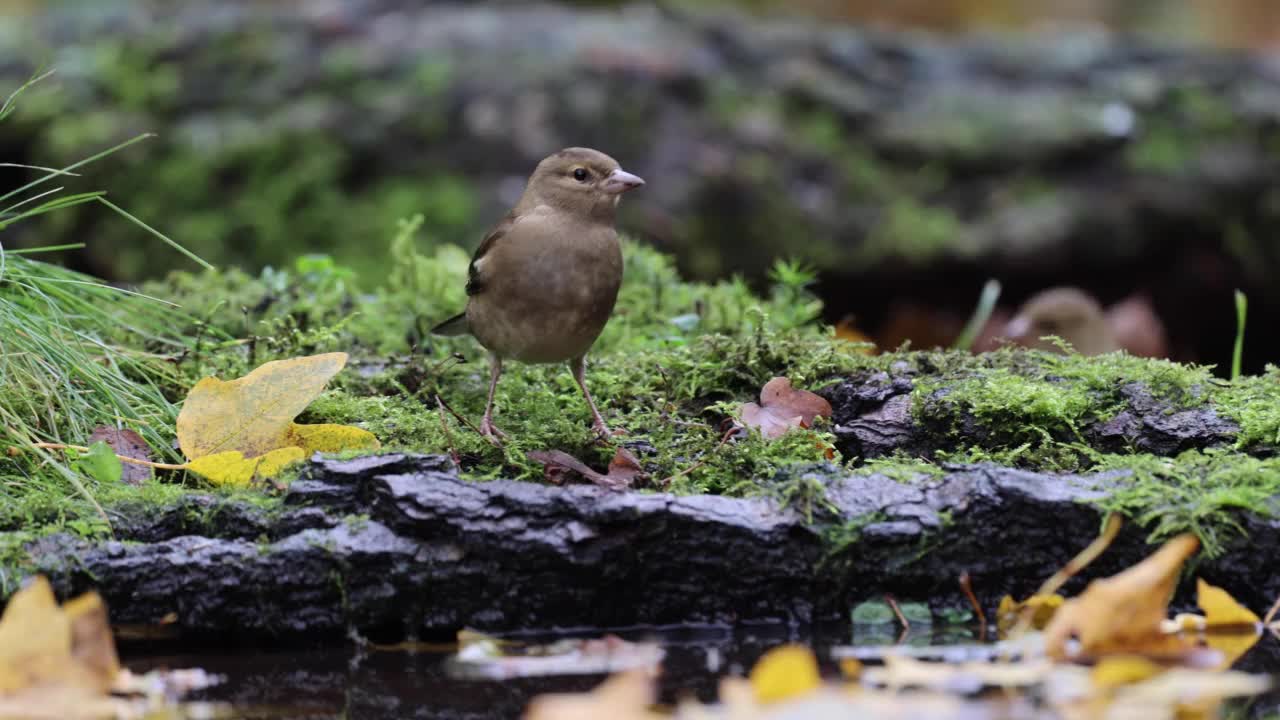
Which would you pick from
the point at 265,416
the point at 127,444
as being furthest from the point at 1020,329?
the point at 127,444

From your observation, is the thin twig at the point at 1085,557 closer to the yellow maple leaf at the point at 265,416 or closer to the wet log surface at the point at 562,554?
the wet log surface at the point at 562,554

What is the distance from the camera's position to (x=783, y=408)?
12.5 feet

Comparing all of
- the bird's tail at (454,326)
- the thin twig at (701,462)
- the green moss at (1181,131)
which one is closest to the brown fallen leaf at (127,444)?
the bird's tail at (454,326)

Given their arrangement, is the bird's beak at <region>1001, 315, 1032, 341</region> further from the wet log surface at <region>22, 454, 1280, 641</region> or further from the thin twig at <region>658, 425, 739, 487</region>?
the wet log surface at <region>22, 454, 1280, 641</region>

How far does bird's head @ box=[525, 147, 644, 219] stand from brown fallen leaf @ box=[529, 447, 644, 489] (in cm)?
119

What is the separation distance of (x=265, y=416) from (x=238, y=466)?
209 millimetres

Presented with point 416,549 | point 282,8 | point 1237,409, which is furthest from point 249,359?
point 282,8

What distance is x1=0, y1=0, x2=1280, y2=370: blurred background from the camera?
7.85 metres

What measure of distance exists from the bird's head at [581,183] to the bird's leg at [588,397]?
1.75 feet

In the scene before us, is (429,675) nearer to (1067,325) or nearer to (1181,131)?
(1067,325)

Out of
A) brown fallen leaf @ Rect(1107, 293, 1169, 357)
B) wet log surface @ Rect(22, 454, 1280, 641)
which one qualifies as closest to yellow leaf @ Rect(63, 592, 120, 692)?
wet log surface @ Rect(22, 454, 1280, 641)

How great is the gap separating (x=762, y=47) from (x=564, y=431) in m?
5.80

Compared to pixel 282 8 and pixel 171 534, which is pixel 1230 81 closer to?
pixel 282 8

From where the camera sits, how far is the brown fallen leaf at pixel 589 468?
3338 millimetres
